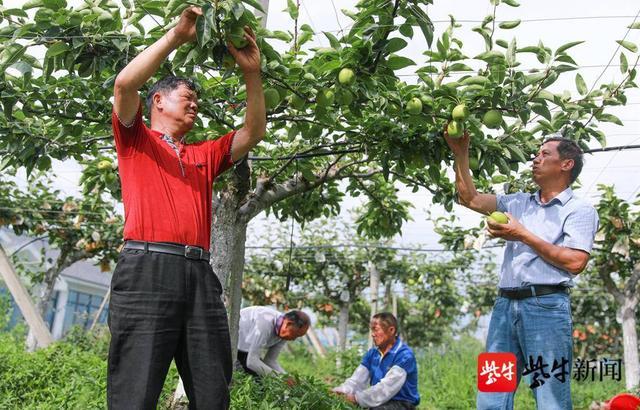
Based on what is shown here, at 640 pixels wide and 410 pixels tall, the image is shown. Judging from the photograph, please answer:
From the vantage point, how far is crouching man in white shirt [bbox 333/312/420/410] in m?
4.15

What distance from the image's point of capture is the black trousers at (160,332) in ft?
5.59

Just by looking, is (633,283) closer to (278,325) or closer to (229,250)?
(278,325)

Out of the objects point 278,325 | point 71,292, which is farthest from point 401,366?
point 71,292

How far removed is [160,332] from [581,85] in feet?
5.43

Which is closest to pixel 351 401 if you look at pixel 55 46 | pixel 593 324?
pixel 55 46

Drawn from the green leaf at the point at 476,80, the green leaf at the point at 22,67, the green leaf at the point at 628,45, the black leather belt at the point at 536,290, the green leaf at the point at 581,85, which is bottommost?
the black leather belt at the point at 536,290

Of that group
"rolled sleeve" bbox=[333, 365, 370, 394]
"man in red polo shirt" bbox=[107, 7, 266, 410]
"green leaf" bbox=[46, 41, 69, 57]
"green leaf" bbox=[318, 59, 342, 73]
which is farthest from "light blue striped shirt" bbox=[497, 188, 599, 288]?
"rolled sleeve" bbox=[333, 365, 370, 394]

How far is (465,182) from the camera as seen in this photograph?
99.5 inches

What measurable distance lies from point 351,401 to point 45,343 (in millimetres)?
2833

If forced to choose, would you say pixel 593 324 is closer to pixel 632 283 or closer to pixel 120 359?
pixel 632 283

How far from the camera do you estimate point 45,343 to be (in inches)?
223

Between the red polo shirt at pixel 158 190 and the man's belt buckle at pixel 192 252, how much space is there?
0.05 ft

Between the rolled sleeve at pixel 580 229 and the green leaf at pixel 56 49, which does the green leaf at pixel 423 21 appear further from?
the green leaf at pixel 56 49

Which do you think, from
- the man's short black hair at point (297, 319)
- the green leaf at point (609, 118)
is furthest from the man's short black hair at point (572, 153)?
the man's short black hair at point (297, 319)
